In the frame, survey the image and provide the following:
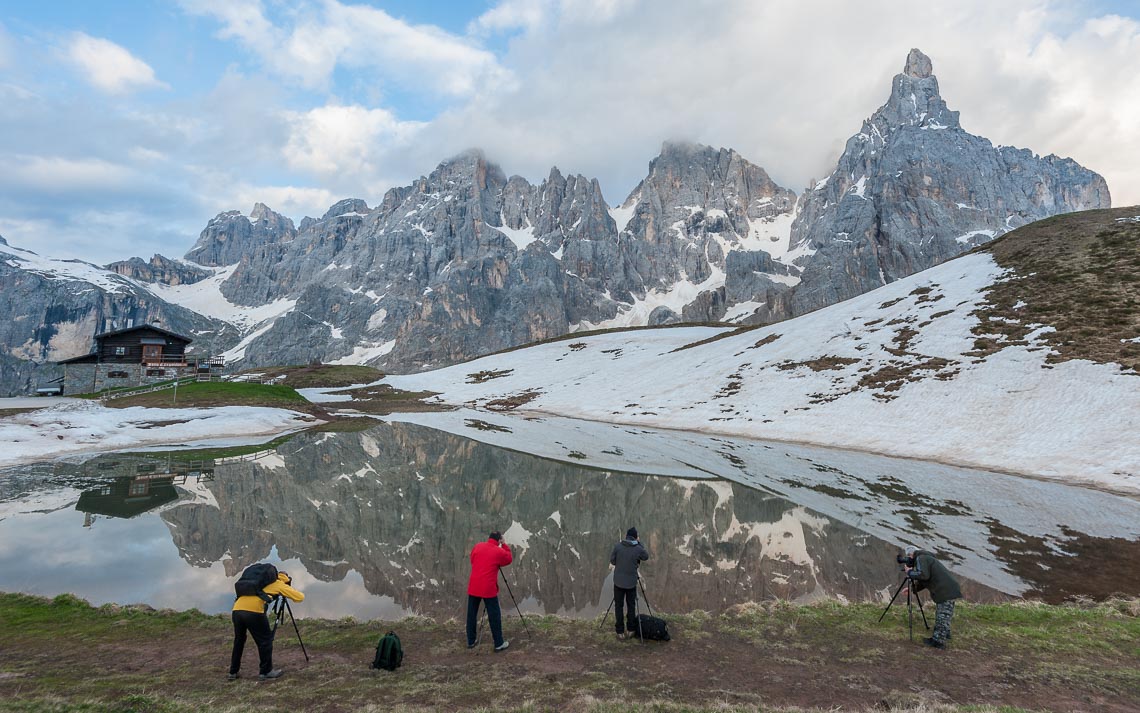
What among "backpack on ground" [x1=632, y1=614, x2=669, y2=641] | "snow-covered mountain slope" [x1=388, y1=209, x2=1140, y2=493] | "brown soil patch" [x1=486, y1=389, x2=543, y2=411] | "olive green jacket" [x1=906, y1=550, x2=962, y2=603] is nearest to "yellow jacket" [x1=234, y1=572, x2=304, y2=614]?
"backpack on ground" [x1=632, y1=614, x2=669, y2=641]

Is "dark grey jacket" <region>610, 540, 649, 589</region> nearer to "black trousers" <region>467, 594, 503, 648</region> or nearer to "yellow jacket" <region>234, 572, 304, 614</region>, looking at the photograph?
"black trousers" <region>467, 594, 503, 648</region>

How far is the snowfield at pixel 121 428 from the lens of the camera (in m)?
32.5

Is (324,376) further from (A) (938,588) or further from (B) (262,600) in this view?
(A) (938,588)

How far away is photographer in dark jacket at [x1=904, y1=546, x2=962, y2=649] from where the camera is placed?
10.9 m

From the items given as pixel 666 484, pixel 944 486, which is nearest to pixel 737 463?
pixel 666 484

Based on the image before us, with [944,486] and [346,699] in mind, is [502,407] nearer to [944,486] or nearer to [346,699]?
[944,486]

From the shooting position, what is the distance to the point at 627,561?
11984 mm

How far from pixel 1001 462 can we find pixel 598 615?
27.2m

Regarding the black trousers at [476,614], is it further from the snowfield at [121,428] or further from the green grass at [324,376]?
the green grass at [324,376]

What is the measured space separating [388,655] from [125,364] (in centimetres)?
8133

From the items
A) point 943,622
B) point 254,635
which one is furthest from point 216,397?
point 943,622

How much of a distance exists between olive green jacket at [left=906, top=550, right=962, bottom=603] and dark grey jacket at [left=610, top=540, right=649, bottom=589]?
5947 millimetres

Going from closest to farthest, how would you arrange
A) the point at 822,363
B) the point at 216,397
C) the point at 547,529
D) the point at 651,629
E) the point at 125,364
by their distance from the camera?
1. the point at 651,629
2. the point at 547,529
3. the point at 822,363
4. the point at 216,397
5. the point at 125,364

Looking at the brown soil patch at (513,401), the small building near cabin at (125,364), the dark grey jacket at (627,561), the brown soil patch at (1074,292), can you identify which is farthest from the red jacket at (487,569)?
the small building near cabin at (125,364)
